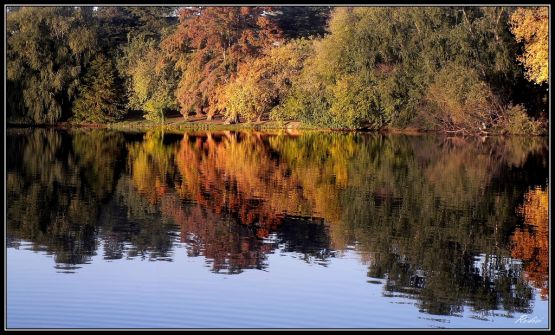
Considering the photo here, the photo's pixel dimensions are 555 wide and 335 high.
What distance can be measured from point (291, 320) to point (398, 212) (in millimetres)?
8691

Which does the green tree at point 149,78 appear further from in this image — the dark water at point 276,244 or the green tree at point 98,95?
the dark water at point 276,244

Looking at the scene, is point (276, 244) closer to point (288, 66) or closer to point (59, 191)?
point (59, 191)

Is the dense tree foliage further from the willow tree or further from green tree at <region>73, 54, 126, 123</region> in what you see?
the willow tree

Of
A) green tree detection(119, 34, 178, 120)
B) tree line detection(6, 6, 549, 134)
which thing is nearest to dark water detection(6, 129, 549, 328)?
tree line detection(6, 6, 549, 134)

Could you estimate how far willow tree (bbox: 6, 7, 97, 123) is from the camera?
57344 mm

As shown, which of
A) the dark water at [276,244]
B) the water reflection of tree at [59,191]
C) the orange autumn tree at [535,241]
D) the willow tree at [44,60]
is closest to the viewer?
the dark water at [276,244]

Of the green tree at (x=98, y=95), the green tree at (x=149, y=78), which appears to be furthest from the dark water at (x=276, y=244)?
the green tree at (x=149, y=78)

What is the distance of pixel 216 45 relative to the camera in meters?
58.6

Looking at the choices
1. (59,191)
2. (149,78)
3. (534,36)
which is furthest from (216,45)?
(59,191)

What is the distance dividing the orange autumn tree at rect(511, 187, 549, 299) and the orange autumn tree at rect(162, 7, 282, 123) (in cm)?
3837

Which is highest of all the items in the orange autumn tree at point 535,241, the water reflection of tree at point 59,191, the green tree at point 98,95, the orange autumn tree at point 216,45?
the orange autumn tree at point 216,45

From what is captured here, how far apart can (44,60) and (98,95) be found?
4.10 metres

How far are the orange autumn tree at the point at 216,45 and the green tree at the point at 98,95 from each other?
4596 mm

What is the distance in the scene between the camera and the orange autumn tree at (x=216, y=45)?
2301 inches
